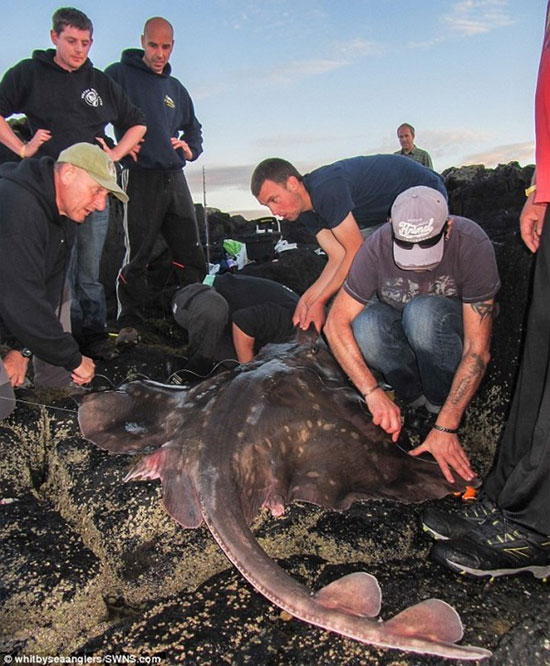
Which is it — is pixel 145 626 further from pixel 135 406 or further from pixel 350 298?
pixel 350 298

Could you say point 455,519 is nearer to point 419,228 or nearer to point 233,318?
point 419,228

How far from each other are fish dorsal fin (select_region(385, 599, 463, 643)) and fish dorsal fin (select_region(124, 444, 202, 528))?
1033 mm

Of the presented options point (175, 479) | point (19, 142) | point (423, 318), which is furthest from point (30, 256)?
point (423, 318)

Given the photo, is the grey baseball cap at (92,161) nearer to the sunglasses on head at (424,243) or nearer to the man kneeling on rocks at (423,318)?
the man kneeling on rocks at (423,318)

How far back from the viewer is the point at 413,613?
6.56 ft

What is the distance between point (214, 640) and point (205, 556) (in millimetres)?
522

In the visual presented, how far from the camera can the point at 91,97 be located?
5.33 metres

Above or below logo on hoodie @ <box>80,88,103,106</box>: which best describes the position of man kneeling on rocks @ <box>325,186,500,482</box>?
below

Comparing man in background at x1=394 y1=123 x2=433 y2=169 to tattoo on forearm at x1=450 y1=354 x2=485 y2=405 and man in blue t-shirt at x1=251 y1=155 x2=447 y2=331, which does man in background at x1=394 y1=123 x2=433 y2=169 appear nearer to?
man in blue t-shirt at x1=251 y1=155 x2=447 y2=331

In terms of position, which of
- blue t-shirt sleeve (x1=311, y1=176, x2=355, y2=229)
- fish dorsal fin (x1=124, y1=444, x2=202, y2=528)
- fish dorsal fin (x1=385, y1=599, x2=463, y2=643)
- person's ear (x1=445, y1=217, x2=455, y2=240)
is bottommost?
fish dorsal fin (x1=385, y1=599, x2=463, y2=643)

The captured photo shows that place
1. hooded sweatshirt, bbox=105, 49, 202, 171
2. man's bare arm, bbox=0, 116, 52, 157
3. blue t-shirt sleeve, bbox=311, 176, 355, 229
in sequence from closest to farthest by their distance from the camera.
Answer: blue t-shirt sleeve, bbox=311, 176, 355, 229, man's bare arm, bbox=0, 116, 52, 157, hooded sweatshirt, bbox=105, 49, 202, 171

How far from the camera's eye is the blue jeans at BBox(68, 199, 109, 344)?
5.30m

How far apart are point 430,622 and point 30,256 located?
9.85 feet

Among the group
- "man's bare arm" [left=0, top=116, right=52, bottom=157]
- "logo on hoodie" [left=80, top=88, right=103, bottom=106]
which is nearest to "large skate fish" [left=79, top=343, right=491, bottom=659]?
"man's bare arm" [left=0, top=116, right=52, bottom=157]
